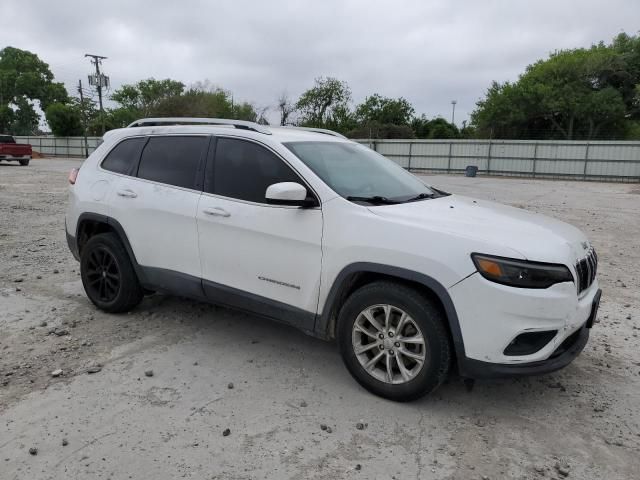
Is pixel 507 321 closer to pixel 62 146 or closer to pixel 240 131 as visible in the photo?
pixel 240 131

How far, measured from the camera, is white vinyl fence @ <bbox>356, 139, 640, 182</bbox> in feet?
→ 91.0

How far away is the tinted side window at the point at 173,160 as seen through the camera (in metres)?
4.21

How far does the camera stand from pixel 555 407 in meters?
3.32

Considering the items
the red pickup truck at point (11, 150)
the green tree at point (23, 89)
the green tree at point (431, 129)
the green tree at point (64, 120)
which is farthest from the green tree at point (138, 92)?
the red pickup truck at point (11, 150)

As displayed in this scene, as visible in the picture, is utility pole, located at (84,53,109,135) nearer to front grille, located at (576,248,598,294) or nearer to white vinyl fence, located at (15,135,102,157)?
white vinyl fence, located at (15,135,102,157)

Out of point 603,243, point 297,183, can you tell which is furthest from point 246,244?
point 603,243

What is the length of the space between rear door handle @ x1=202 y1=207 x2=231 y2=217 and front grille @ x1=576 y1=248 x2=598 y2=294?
2405mm

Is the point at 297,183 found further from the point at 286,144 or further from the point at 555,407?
the point at 555,407

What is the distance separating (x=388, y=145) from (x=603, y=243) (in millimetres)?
26760

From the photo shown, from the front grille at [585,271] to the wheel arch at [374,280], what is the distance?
84cm

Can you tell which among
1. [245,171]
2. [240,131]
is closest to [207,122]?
[240,131]

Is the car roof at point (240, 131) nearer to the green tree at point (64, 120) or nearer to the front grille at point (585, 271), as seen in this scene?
the front grille at point (585, 271)

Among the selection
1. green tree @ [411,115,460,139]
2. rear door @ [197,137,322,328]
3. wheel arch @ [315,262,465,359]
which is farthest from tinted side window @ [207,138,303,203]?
green tree @ [411,115,460,139]

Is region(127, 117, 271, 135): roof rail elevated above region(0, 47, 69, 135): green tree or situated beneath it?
situated beneath
